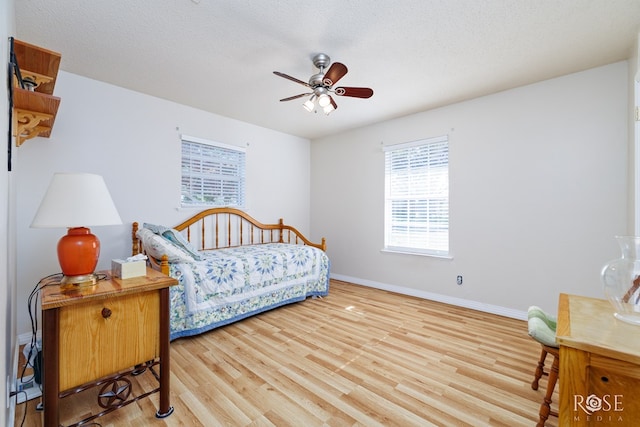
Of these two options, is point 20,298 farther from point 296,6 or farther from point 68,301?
point 296,6

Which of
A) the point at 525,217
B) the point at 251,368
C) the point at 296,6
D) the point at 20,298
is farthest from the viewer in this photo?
the point at 525,217

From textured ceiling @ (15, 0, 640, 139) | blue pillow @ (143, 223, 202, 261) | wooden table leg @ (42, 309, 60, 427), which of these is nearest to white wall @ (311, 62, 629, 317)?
textured ceiling @ (15, 0, 640, 139)

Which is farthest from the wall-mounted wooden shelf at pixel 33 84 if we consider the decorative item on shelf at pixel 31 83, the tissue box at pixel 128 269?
the tissue box at pixel 128 269

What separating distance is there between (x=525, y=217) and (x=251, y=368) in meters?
3.02

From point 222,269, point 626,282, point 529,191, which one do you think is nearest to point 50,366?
point 222,269

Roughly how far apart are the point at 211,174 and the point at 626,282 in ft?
12.8

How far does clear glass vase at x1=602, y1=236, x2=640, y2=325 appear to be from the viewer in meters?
1.11

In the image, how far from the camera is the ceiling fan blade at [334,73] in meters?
1.97

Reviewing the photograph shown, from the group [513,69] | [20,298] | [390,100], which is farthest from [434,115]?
[20,298]

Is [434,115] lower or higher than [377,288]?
higher

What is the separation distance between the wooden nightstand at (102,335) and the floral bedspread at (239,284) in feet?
2.66

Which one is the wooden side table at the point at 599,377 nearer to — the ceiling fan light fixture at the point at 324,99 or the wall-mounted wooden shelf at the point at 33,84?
the ceiling fan light fixture at the point at 324,99

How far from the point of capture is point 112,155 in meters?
2.87

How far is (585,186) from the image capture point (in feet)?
8.43
